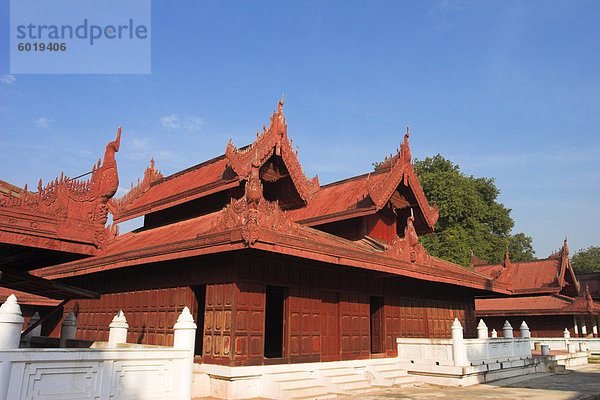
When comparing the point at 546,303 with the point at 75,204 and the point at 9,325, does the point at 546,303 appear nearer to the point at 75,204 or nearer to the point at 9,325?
the point at 75,204

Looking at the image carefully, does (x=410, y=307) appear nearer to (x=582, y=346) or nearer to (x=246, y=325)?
(x=246, y=325)

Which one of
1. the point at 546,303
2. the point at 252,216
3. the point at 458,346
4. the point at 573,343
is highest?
the point at 252,216

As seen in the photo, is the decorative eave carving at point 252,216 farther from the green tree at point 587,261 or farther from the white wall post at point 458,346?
the green tree at point 587,261

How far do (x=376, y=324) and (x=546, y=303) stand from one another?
1727 cm

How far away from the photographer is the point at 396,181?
1741 centimetres

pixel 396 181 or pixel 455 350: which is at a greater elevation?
pixel 396 181

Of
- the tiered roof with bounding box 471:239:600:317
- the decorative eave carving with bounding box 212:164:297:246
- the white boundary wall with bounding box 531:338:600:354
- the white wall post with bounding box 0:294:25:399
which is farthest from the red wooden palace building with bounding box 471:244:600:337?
the white wall post with bounding box 0:294:25:399

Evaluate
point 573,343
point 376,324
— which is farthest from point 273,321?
point 573,343

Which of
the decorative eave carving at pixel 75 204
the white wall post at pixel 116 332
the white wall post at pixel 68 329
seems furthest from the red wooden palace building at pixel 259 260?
the white wall post at pixel 68 329

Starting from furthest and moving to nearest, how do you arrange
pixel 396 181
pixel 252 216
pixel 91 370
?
1. pixel 396 181
2. pixel 252 216
3. pixel 91 370

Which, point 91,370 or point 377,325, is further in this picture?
point 377,325

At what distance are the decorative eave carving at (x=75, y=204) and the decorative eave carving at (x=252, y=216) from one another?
3.58m

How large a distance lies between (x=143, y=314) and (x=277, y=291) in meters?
5.43

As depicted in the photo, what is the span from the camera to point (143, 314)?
1412 centimetres
